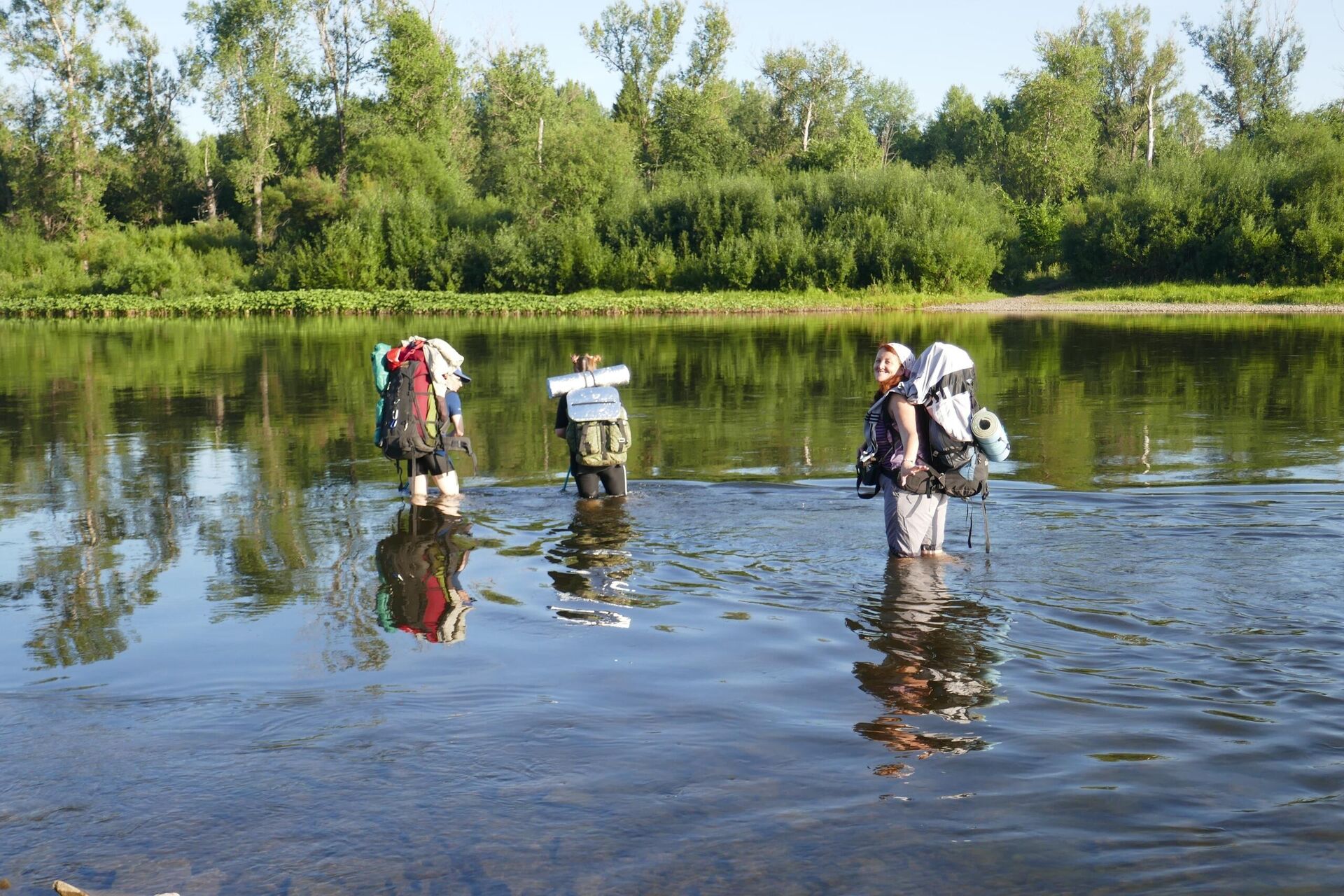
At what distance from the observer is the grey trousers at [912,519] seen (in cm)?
880

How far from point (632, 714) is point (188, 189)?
85.4 meters

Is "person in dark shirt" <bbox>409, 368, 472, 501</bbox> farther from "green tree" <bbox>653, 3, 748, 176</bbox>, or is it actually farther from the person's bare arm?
"green tree" <bbox>653, 3, 748, 176</bbox>

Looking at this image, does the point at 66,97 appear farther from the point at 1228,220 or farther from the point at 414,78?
the point at 1228,220

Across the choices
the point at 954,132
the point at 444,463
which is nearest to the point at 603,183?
the point at 954,132

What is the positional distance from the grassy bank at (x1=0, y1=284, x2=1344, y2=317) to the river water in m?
40.6

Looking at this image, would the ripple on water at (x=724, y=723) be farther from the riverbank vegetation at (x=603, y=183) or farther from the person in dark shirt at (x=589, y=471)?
the riverbank vegetation at (x=603, y=183)

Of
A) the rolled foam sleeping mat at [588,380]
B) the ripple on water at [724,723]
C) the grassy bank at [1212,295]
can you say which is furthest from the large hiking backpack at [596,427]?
the grassy bank at [1212,295]

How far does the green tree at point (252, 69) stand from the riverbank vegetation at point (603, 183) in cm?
17

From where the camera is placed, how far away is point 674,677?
23.0ft

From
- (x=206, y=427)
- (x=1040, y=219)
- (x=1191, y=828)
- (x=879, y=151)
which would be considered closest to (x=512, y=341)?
(x=206, y=427)

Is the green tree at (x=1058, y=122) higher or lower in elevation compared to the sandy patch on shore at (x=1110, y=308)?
Answer: higher

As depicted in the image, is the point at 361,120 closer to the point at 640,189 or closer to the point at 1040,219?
the point at 640,189

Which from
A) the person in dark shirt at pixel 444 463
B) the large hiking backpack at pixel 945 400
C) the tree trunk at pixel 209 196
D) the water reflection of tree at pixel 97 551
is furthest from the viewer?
the tree trunk at pixel 209 196

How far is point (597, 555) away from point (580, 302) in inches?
1909
